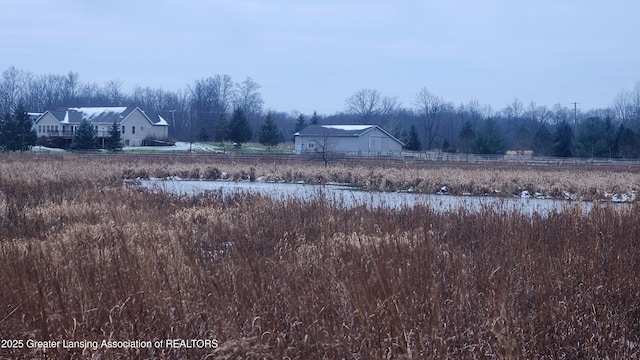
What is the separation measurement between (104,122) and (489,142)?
47299mm

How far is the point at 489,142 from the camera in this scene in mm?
69375

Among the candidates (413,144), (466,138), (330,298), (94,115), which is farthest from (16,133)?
(330,298)

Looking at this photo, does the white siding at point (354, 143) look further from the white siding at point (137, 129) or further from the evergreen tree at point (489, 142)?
the white siding at point (137, 129)

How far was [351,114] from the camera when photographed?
120938 mm

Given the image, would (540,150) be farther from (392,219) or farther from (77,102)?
(77,102)

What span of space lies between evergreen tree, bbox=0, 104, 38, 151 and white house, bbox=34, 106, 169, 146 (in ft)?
50.8

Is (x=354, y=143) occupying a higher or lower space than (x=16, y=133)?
lower

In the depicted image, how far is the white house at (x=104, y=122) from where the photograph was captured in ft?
268

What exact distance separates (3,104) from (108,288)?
4502 inches

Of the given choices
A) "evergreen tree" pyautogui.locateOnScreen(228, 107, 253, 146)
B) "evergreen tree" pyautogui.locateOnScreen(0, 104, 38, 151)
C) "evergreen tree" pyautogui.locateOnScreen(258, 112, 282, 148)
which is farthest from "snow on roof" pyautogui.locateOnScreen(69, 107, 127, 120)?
"evergreen tree" pyautogui.locateOnScreen(258, 112, 282, 148)

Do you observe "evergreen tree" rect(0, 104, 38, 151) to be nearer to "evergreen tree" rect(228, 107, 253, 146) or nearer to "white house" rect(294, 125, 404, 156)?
"evergreen tree" rect(228, 107, 253, 146)

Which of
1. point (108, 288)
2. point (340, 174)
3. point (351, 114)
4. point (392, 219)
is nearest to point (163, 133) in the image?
point (351, 114)

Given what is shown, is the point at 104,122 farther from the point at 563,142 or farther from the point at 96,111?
the point at 563,142

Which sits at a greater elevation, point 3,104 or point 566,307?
point 3,104
